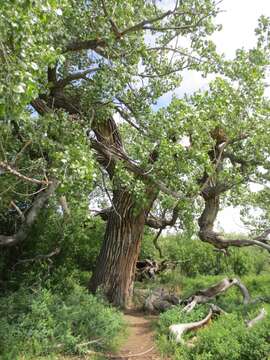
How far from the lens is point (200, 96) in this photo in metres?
6.68

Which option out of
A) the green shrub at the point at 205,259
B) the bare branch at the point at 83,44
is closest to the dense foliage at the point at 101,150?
the bare branch at the point at 83,44

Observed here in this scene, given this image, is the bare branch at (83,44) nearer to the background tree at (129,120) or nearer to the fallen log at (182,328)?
the background tree at (129,120)

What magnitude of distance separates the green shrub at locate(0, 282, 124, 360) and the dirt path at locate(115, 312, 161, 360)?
260 mm

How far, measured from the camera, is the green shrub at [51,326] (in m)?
4.87

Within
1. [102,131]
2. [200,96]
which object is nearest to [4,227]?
[102,131]

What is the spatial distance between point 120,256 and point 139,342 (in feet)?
9.07

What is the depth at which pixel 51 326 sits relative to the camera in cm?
545

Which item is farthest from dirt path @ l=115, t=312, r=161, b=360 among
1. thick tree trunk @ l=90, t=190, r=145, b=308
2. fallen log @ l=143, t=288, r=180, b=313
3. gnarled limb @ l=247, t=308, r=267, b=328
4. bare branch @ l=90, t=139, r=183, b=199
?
bare branch @ l=90, t=139, r=183, b=199

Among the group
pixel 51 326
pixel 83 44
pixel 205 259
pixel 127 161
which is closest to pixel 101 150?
pixel 127 161

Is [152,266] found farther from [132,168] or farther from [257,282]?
[132,168]

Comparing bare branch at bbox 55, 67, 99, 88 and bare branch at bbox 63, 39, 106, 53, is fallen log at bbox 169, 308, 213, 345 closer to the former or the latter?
bare branch at bbox 55, 67, 99, 88

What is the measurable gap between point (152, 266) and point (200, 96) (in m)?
8.11

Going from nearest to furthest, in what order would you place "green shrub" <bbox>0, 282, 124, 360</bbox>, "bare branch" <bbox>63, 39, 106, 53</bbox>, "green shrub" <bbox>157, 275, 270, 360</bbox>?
"green shrub" <bbox>157, 275, 270, 360</bbox> < "green shrub" <bbox>0, 282, 124, 360</bbox> < "bare branch" <bbox>63, 39, 106, 53</bbox>

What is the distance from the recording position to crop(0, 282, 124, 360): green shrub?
4871mm
